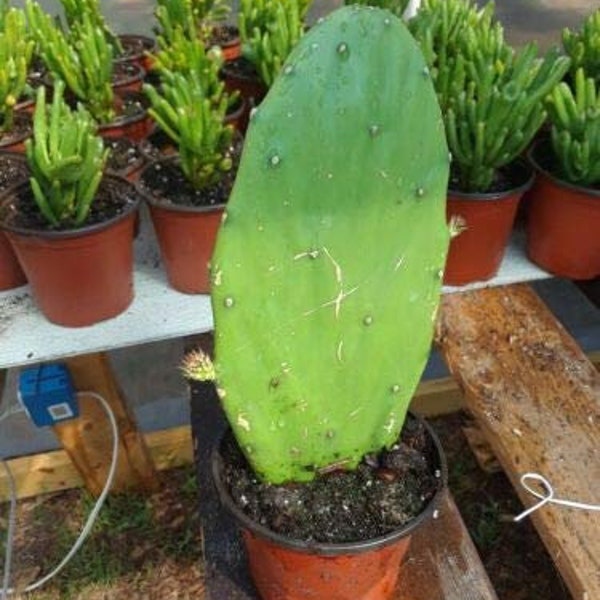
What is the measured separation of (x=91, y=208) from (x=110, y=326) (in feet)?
0.49

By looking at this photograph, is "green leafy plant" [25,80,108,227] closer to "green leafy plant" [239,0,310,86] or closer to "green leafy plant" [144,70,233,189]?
"green leafy plant" [144,70,233,189]

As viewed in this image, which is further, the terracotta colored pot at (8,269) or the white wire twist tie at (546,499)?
the terracotta colored pot at (8,269)

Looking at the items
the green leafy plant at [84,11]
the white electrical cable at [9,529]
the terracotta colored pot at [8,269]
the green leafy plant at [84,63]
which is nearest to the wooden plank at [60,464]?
the white electrical cable at [9,529]

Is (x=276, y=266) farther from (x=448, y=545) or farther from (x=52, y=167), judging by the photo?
(x=448, y=545)

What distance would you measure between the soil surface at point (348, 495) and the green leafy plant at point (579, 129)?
0.42 meters

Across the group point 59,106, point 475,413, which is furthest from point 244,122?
point 475,413

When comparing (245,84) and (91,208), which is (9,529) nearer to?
(91,208)

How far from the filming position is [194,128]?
871 mm

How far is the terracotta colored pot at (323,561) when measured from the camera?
626mm

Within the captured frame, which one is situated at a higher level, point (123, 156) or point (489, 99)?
point (489, 99)

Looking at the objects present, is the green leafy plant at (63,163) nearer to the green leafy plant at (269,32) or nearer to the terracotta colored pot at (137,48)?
the green leafy plant at (269,32)

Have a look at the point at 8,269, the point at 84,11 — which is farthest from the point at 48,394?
the point at 84,11

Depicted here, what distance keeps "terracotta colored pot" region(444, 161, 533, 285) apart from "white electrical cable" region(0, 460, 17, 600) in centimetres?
89

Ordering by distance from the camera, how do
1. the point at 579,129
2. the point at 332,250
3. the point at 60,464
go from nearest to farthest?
the point at 332,250, the point at 579,129, the point at 60,464
